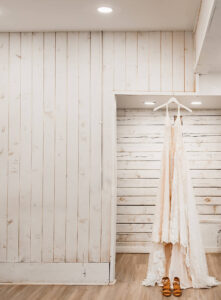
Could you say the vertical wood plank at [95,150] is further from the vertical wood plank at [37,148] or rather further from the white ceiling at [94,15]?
the vertical wood plank at [37,148]

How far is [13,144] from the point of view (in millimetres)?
4211

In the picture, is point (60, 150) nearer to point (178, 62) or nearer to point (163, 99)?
point (163, 99)

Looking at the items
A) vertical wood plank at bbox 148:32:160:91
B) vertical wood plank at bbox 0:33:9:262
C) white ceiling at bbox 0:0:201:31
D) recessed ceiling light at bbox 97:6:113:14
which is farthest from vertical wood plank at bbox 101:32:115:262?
vertical wood plank at bbox 0:33:9:262

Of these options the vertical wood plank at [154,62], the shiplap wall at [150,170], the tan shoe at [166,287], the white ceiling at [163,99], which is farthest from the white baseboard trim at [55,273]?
the vertical wood plank at [154,62]

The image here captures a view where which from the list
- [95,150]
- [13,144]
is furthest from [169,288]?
[13,144]

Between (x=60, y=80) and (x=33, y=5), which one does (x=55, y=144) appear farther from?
(x=33, y=5)

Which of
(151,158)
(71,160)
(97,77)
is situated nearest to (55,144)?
(71,160)

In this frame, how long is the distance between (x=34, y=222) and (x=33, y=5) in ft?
6.81

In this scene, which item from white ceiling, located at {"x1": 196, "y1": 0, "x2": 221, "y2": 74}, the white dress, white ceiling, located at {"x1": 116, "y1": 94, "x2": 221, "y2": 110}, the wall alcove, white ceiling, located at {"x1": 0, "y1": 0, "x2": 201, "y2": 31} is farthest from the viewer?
the wall alcove

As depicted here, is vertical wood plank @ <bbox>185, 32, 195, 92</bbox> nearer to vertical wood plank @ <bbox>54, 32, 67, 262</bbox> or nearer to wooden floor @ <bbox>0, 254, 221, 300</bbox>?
vertical wood plank @ <bbox>54, 32, 67, 262</bbox>

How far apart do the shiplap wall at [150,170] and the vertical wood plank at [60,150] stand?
140 cm

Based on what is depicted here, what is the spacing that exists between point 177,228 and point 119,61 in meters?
1.76

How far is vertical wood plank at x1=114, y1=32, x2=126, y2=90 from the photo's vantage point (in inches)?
165

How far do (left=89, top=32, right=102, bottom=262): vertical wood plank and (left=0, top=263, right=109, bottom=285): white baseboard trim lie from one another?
0.38ft
